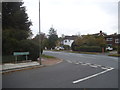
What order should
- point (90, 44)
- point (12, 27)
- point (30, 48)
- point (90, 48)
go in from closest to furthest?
point (30, 48), point (12, 27), point (90, 48), point (90, 44)

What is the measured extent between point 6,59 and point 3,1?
7974 mm

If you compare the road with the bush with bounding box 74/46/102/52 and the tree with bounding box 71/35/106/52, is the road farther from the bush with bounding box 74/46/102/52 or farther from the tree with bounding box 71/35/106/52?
the tree with bounding box 71/35/106/52

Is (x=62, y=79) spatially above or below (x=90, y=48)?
below

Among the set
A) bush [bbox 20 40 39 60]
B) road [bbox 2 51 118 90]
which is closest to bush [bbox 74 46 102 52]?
bush [bbox 20 40 39 60]

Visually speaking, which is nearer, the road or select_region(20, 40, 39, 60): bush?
the road

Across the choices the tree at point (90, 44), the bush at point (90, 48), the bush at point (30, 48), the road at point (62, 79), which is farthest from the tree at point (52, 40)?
the road at point (62, 79)

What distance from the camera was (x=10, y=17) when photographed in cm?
1571

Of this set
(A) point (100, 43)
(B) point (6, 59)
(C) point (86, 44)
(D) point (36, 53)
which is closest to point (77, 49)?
(C) point (86, 44)

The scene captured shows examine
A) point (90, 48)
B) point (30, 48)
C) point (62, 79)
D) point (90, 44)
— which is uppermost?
point (90, 44)

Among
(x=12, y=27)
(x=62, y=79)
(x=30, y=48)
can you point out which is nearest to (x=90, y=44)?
(x=30, y=48)

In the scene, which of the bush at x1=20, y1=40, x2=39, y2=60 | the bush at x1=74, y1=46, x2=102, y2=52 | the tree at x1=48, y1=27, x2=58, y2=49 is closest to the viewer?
the bush at x1=20, y1=40, x2=39, y2=60

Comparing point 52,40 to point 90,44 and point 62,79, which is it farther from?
point 62,79

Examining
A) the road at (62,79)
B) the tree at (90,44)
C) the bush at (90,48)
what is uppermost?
the tree at (90,44)

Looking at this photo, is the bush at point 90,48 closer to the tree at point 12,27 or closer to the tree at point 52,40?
the tree at point 52,40
